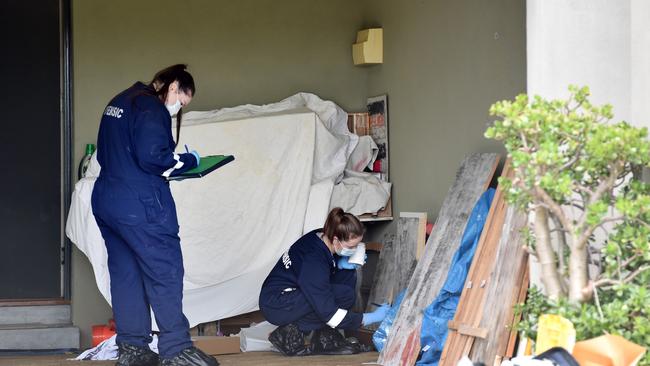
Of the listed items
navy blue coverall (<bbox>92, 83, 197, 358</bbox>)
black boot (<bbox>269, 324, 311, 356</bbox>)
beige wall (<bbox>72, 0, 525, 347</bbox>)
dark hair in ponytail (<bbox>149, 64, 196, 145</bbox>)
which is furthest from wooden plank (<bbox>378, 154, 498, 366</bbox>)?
dark hair in ponytail (<bbox>149, 64, 196, 145</bbox>)

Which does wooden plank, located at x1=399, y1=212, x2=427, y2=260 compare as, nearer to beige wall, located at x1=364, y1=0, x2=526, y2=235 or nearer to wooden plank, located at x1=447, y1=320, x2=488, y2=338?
beige wall, located at x1=364, y1=0, x2=526, y2=235

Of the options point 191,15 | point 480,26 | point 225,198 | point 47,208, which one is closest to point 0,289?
point 47,208

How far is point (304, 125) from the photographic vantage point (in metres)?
6.39

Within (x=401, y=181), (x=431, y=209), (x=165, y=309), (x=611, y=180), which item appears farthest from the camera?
(x=401, y=181)

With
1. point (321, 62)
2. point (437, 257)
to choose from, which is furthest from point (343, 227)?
point (321, 62)

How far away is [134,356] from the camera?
486cm

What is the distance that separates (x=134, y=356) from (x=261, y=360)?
2.53 feet

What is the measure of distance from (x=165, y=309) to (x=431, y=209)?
76.3 inches

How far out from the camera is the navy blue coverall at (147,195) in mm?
4637

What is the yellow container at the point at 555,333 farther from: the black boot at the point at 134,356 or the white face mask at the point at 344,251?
the white face mask at the point at 344,251

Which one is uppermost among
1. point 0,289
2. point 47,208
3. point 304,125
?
point 304,125

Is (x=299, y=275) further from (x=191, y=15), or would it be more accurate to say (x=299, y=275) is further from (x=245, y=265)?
(x=191, y=15)

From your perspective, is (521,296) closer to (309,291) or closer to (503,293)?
(503,293)

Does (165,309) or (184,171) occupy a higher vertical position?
(184,171)
